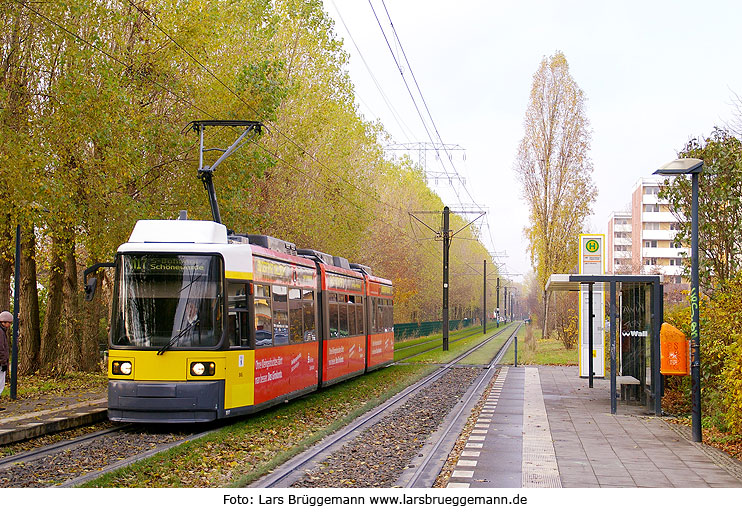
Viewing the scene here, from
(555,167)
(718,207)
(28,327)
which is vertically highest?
(555,167)

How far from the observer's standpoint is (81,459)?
11.0 meters

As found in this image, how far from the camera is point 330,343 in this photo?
20891mm

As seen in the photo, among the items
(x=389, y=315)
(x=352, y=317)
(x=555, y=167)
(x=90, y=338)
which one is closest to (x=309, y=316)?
(x=352, y=317)

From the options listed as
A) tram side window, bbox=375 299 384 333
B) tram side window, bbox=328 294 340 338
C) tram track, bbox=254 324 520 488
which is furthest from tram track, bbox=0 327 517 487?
tram side window, bbox=375 299 384 333

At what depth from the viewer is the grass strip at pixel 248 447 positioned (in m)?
9.56

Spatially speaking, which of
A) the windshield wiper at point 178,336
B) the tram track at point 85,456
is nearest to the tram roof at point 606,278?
the windshield wiper at point 178,336

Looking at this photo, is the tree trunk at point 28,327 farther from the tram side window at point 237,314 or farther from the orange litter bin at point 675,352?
the orange litter bin at point 675,352

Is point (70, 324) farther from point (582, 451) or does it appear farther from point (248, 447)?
point (582, 451)

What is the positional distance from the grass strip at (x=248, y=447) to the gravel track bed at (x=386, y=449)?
2.11ft

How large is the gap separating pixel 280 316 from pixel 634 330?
7566mm

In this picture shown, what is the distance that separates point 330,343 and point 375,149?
83.4ft

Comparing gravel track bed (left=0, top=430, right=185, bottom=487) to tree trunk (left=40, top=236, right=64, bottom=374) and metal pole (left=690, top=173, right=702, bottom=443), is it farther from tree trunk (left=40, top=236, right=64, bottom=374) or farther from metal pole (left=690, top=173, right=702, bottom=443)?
tree trunk (left=40, top=236, right=64, bottom=374)

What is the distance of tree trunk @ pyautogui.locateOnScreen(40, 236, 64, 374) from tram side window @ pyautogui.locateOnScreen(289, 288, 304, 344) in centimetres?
741

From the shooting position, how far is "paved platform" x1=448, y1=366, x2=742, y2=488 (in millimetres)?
9562
